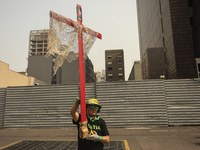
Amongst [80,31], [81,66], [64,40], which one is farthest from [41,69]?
[81,66]

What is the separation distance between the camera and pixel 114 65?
74750 mm

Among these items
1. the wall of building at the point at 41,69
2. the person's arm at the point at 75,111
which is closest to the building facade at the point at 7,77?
the wall of building at the point at 41,69

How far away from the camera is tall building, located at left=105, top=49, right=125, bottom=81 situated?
243 feet

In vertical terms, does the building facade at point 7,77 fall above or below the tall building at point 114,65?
below

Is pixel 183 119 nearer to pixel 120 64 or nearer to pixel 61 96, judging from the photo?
pixel 61 96

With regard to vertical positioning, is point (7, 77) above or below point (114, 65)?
below

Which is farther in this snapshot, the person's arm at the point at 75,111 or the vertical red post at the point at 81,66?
the person's arm at the point at 75,111

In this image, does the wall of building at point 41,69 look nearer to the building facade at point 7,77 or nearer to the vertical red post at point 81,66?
the building facade at point 7,77

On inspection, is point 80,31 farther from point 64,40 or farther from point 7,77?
point 7,77

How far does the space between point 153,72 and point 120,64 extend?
51.5 metres

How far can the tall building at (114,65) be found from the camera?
243 ft

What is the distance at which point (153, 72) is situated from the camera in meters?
23.3

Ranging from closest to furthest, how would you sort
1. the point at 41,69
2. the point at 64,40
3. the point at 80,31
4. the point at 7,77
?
1. the point at 80,31
2. the point at 64,40
3. the point at 7,77
4. the point at 41,69

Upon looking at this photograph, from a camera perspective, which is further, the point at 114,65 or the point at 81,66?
the point at 114,65
